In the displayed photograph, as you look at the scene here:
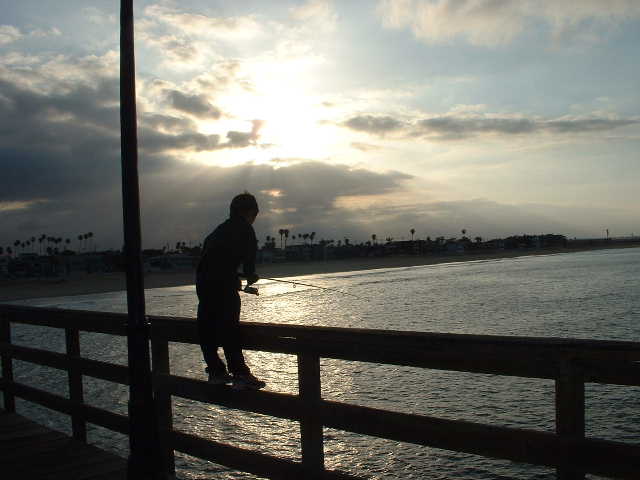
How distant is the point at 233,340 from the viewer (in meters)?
4.46

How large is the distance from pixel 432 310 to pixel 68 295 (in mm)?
35067

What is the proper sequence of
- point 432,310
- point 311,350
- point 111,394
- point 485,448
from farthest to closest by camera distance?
point 432,310 → point 111,394 → point 311,350 → point 485,448

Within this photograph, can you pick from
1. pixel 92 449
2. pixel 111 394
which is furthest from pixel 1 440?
pixel 111 394

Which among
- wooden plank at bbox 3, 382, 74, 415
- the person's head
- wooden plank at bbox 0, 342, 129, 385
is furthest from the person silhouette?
wooden plank at bbox 3, 382, 74, 415

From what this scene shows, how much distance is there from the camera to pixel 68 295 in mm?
52969

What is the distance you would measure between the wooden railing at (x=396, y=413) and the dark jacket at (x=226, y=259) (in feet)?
1.24

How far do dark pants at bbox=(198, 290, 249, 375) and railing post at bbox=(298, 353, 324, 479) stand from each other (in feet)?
2.44

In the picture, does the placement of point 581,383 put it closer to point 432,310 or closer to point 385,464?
point 385,464

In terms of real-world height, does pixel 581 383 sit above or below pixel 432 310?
above

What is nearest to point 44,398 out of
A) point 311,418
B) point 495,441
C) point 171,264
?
point 311,418

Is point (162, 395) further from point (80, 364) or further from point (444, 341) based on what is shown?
point (444, 341)

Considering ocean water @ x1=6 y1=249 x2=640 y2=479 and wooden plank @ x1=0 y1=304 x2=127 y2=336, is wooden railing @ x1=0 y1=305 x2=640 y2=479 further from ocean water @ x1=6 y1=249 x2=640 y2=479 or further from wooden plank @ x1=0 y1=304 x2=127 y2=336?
ocean water @ x1=6 y1=249 x2=640 y2=479

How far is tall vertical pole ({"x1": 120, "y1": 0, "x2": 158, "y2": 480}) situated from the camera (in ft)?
14.5

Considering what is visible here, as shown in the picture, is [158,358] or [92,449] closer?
[158,358]
